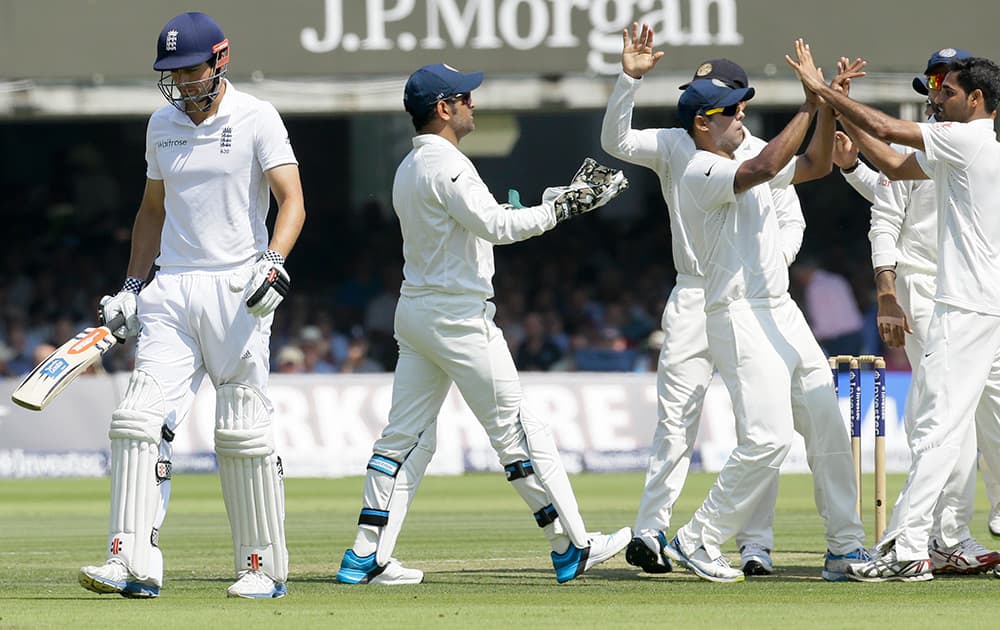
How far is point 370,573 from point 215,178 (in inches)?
72.9

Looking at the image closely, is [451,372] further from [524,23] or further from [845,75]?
[524,23]

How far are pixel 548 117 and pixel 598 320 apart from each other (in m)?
4.96

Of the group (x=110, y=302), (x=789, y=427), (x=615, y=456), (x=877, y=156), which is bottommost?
(x=615, y=456)

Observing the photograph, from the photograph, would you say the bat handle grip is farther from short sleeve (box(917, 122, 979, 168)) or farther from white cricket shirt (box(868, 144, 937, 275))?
white cricket shirt (box(868, 144, 937, 275))

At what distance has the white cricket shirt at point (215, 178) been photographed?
21.7 ft

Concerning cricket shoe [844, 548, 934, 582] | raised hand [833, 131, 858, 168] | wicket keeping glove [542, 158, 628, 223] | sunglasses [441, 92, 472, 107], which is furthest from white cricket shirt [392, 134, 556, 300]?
cricket shoe [844, 548, 934, 582]

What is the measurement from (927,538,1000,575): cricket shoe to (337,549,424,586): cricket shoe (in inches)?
89.6

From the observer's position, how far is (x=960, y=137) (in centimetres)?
683

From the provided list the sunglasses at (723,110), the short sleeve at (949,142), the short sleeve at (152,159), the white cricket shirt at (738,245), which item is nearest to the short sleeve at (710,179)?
the white cricket shirt at (738,245)

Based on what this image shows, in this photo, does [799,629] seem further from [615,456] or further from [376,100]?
[376,100]

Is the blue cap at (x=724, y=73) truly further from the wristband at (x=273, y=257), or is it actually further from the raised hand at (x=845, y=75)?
the wristband at (x=273, y=257)

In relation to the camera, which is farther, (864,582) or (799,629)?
(864,582)

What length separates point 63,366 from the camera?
21.4ft

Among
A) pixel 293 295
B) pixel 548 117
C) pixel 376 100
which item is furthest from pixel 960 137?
pixel 548 117
